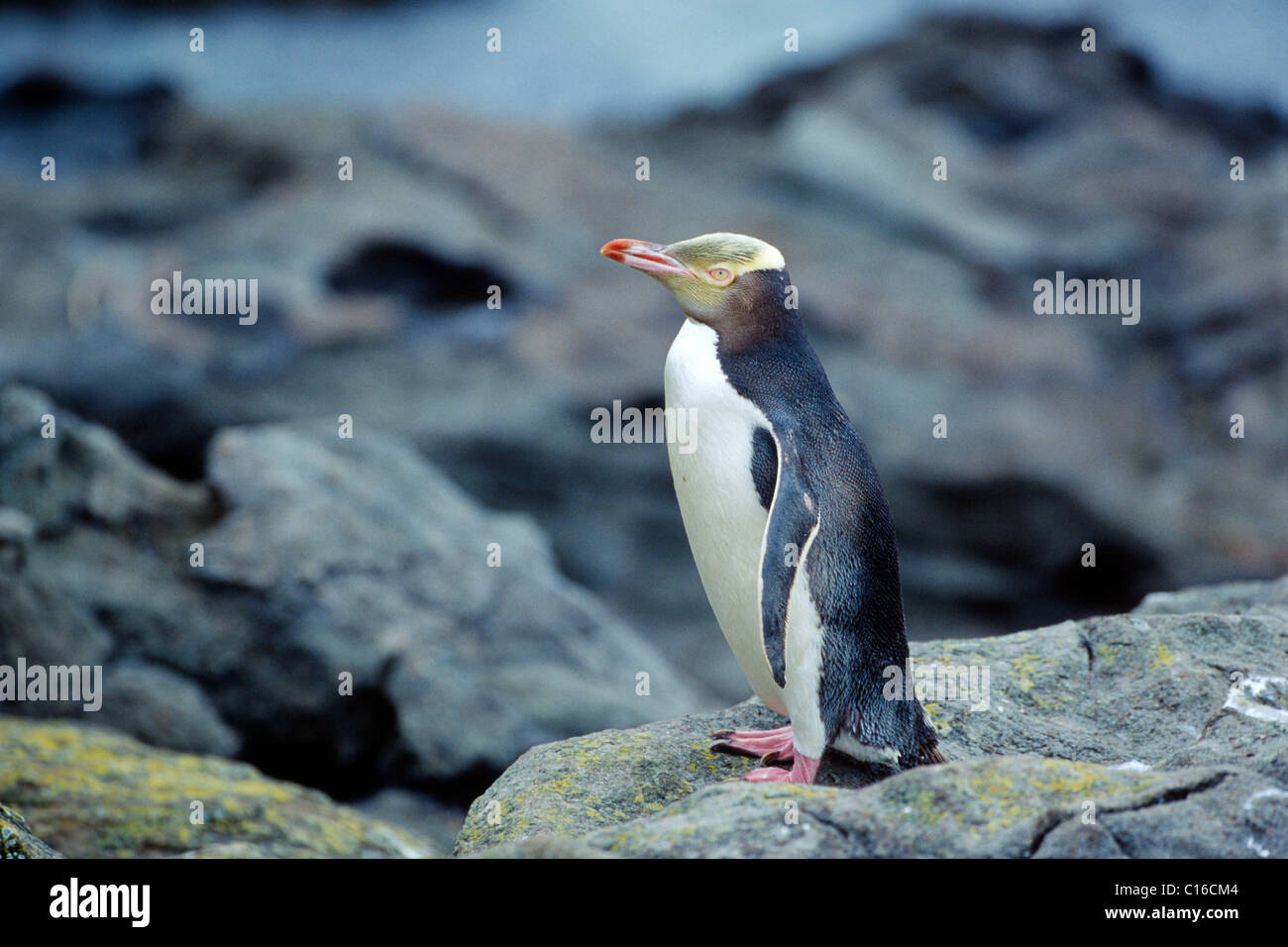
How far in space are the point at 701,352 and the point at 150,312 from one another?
7.20 m

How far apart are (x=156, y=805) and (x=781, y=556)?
1955mm

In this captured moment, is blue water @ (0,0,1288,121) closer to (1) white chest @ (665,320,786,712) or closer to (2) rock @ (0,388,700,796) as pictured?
(2) rock @ (0,388,700,796)

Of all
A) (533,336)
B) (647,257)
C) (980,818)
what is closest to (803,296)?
(533,336)

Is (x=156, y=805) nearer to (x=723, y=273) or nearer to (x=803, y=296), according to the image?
(x=723, y=273)

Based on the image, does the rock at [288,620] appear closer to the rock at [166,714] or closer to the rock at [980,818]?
the rock at [166,714]

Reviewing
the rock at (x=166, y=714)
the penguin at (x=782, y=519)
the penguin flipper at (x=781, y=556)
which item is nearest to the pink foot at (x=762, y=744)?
the penguin at (x=782, y=519)

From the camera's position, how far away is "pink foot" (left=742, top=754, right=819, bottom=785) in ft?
9.05

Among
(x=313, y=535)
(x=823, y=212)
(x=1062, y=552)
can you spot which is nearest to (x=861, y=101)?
(x=823, y=212)

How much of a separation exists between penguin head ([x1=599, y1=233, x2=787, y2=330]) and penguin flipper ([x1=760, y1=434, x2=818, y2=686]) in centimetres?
47

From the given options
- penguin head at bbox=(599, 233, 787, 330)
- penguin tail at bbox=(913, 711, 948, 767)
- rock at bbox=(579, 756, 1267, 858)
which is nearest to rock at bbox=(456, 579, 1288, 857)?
rock at bbox=(579, 756, 1267, 858)

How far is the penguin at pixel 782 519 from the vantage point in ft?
9.09

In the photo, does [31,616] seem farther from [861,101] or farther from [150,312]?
[861,101]

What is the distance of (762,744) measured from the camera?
3027 millimetres

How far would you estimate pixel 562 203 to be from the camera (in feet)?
35.3
